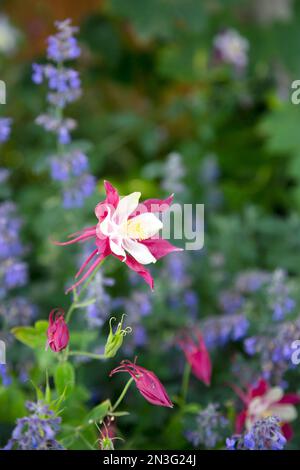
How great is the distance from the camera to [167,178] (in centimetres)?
150

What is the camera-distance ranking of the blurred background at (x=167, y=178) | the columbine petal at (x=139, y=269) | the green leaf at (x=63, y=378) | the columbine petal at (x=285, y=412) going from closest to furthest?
the columbine petal at (x=139, y=269) < the green leaf at (x=63, y=378) < the columbine petal at (x=285, y=412) < the blurred background at (x=167, y=178)

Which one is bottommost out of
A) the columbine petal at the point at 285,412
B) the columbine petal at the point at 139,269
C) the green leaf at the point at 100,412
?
the green leaf at the point at 100,412

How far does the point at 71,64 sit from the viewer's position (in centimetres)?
188

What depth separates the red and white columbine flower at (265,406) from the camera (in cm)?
92

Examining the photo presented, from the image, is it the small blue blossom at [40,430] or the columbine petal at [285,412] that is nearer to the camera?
the small blue blossom at [40,430]

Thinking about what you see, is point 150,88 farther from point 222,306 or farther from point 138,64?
point 222,306

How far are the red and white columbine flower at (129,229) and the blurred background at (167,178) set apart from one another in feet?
0.74

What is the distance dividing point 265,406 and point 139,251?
0.31 m

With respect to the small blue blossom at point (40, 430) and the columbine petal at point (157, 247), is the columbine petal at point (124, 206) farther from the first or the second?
the small blue blossom at point (40, 430)

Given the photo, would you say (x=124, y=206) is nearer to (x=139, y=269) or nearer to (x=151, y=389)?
(x=139, y=269)

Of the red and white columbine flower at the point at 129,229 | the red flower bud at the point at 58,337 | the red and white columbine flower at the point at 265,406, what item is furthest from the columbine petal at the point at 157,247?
the red and white columbine flower at the point at 265,406

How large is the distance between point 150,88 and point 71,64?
0.58m

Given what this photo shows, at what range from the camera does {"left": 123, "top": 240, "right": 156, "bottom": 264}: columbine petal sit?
0.77m

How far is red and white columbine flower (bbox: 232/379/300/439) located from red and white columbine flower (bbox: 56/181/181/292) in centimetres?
26
